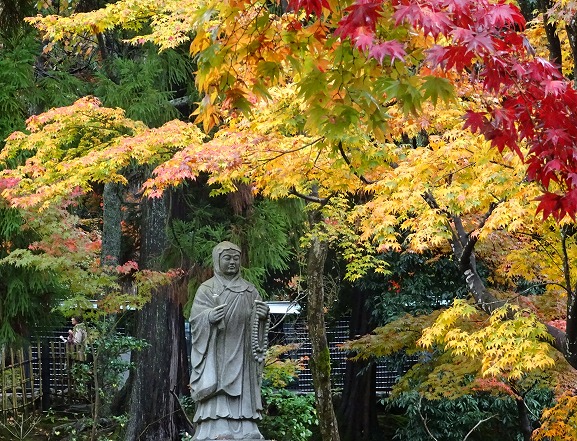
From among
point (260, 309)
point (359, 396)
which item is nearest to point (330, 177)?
point (260, 309)

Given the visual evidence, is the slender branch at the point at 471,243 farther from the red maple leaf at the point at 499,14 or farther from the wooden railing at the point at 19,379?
the wooden railing at the point at 19,379

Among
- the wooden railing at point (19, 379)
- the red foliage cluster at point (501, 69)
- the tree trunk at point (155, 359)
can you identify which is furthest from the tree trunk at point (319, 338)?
the red foliage cluster at point (501, 69)

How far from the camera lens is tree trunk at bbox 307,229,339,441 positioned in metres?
12.5

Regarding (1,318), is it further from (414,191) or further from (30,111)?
(414,191)

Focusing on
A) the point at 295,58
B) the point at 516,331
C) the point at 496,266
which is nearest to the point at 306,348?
the point at 496,266

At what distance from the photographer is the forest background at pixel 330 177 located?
172 inches

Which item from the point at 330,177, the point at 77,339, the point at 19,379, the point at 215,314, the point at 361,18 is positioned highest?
the point at 361,18

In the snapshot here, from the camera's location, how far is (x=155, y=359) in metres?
14.3

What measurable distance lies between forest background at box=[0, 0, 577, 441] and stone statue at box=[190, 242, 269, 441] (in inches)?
63.9

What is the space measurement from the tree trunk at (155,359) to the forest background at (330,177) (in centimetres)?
3

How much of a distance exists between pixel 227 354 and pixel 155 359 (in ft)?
20.2

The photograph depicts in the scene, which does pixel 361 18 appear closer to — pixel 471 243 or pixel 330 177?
pixel 471 243

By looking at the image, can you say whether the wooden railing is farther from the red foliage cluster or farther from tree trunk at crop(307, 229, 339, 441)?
the red foliage cluster

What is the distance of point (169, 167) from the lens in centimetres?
988
